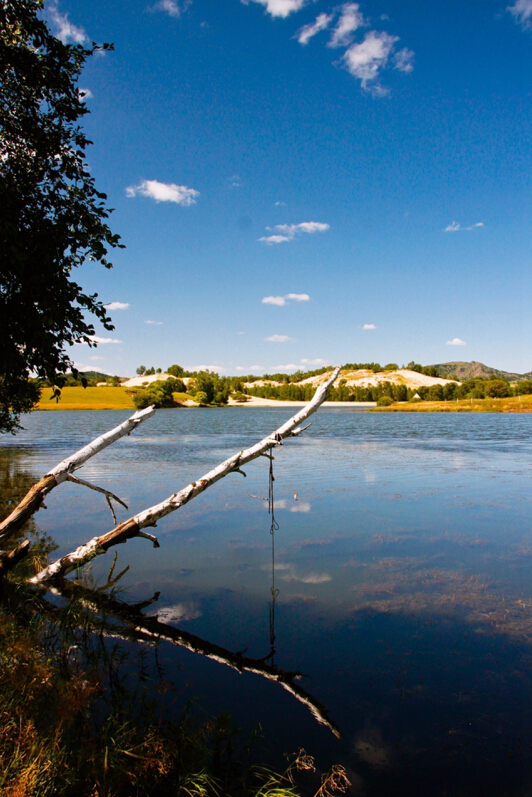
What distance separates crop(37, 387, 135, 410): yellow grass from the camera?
139m

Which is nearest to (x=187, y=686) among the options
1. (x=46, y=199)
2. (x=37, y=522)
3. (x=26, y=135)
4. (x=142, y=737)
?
(x=142, y=737)

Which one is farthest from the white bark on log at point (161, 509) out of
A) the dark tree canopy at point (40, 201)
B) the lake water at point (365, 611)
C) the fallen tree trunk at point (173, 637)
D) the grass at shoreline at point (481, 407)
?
the grass at shoreline at point (481, 407)

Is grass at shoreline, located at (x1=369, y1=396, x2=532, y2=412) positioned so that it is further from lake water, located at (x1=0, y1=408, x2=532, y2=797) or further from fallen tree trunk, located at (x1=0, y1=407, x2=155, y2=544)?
fallen tree trunk, located at (x1=0, y1=407, x2=155, y2=544)

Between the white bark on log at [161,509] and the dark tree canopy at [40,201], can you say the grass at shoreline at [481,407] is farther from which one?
the dark tree canopy at [40,201]

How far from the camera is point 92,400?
5842 inches

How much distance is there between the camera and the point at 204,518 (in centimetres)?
1752

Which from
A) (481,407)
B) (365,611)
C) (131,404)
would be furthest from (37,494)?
(131,404)

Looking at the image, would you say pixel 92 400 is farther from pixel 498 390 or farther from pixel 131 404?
pixel 498 390

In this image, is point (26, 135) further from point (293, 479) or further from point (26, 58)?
point (293, 479)

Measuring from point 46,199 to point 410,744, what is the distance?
930 centimetres

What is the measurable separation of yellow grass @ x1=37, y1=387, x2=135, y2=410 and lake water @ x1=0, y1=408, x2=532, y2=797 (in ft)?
404

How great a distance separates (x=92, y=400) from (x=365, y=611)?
150 metres

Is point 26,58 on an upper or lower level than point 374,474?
upper

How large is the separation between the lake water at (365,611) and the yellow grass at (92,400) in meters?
123
